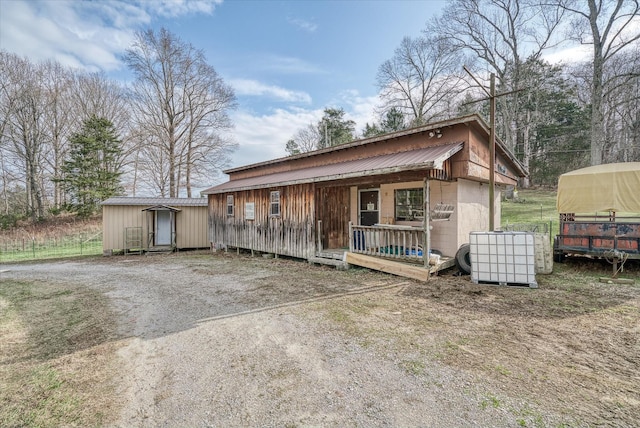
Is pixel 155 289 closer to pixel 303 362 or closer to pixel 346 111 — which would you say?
pixel 303 362

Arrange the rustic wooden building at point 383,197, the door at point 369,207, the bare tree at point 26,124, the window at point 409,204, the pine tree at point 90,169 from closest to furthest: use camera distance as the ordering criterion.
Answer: the rustic wooden building at point 383,197 → the window at point 409,204 → the door at point 369,207 → the bare tree at point 26,124 → the pine tree at point 90,169

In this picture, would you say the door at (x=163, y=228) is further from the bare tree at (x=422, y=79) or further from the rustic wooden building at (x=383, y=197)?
the bare tree at (x=422, y=79)

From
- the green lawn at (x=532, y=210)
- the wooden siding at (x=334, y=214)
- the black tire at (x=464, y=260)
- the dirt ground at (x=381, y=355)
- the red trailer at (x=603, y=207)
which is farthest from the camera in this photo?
the green lawn at (x=532, y=210)

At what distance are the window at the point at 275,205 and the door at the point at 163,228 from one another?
7027 mm

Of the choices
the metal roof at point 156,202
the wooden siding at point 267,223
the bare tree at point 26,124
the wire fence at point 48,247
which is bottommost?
the wire fence at point 48,247

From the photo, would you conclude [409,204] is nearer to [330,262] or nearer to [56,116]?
[330,262]

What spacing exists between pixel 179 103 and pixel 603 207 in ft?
87.0

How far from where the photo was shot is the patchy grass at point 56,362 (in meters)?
2.50

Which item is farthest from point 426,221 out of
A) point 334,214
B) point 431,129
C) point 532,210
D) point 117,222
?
point 532,210

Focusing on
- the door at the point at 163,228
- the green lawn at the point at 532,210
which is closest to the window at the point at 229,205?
the door at the point at 163,228

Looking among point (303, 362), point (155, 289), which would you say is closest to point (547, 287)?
point (303, 362)

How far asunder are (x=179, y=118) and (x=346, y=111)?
53.1ft

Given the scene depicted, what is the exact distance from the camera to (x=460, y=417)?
2.33 metres

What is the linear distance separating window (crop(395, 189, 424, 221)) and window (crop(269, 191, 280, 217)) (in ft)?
14.6
